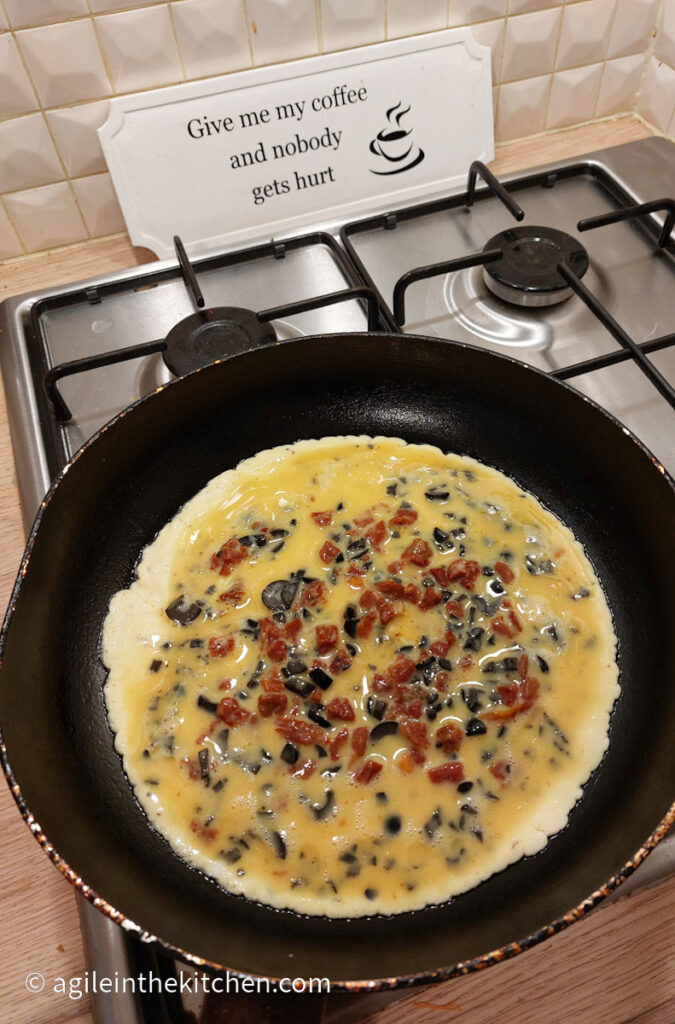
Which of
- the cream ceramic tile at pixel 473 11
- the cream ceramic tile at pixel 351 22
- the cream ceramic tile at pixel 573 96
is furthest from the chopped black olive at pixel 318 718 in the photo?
the cream ceramic tile at pixel 573 96

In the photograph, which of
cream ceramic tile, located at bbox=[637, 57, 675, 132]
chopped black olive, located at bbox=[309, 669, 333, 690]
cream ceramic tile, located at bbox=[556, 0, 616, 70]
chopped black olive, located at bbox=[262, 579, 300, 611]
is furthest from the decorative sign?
chopped black olive, located at bbox=[309, 669, 333, 690]

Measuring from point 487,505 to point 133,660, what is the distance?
59cm

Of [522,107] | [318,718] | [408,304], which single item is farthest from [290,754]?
[522,107]

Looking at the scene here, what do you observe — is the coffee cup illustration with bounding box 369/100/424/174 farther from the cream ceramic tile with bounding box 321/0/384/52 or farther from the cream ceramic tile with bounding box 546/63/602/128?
the cream ceramic tile with bounding box 546/63/602/128

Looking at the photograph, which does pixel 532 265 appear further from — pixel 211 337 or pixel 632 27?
pixel 632 27

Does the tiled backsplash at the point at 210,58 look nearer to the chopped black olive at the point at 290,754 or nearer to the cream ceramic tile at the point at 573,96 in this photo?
the cream ceramic tile at the point at 573,96

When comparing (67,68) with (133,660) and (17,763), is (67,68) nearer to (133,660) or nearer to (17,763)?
(133,660)

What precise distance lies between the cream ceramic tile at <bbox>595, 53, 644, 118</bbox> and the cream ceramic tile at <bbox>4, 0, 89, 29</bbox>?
46.7 inches

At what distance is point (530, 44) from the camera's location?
5.33ft

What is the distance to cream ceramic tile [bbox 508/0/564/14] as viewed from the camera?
5.08 ft

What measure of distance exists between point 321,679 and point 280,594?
0.15 meters

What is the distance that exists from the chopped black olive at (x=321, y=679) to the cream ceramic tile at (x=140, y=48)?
1167mm

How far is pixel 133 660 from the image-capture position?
104cm

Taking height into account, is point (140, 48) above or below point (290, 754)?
above
